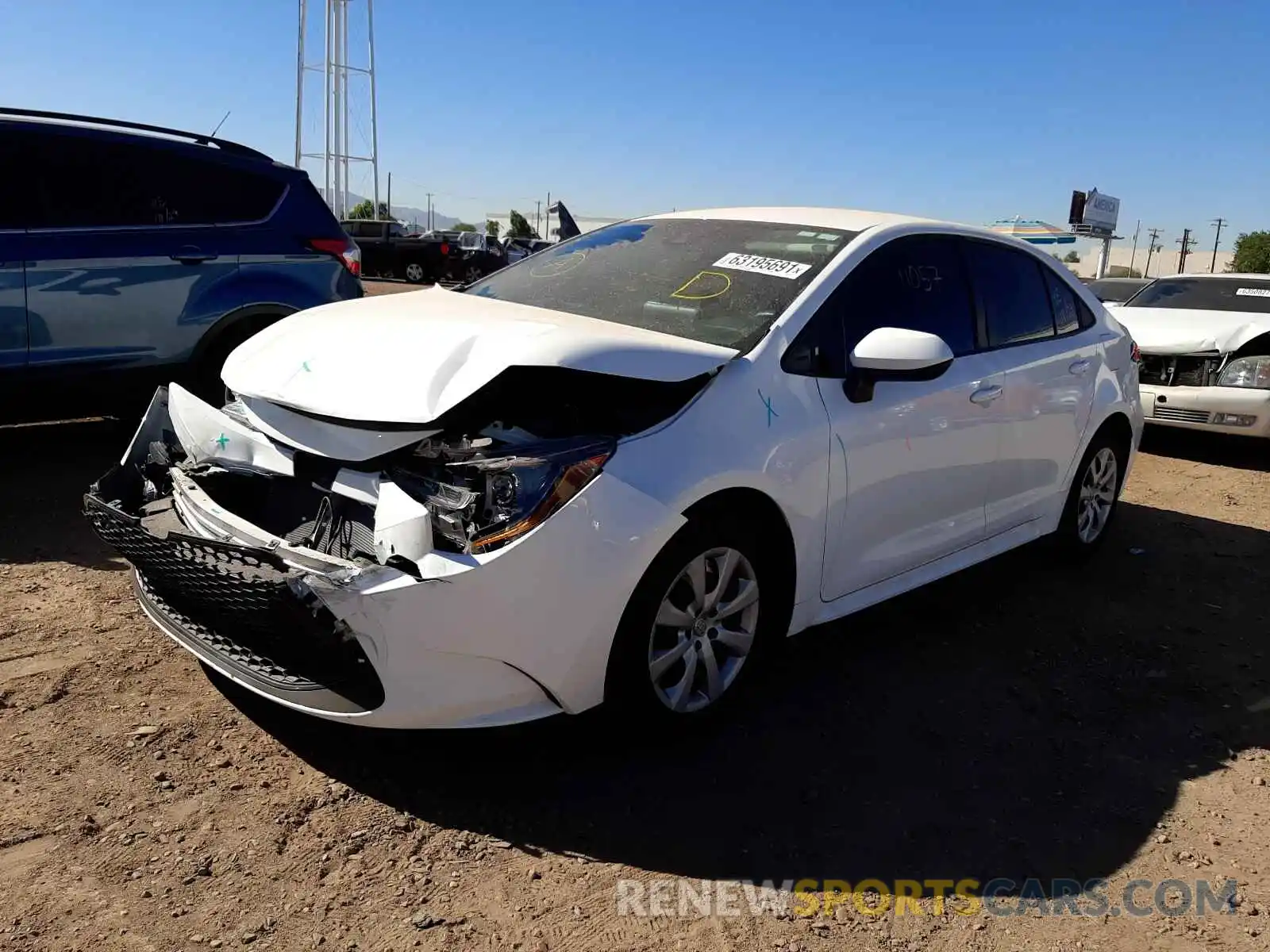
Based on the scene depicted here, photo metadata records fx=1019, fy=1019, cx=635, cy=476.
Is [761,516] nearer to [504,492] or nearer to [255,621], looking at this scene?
[504,492]

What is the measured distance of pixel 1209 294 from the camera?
9398 millimetres

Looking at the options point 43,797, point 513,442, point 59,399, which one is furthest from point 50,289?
point 513,442

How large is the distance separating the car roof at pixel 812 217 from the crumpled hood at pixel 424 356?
1077mm

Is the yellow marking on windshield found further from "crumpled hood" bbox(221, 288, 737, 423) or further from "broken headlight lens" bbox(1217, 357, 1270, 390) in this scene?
"broken headlight lens" bbox(1217, 357, 1270, 390)

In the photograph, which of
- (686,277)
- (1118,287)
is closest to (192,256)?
(686,277)

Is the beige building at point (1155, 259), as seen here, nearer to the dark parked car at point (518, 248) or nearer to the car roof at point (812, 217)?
the dark parked car at point (518, 248)

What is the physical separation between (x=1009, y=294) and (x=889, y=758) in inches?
88.6

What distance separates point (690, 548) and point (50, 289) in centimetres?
413

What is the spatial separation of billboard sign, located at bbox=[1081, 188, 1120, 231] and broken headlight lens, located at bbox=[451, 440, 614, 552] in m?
50.1

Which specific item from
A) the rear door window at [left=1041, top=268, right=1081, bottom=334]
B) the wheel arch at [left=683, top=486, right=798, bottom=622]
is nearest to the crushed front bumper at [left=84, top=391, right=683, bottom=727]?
the wheel arch at [left=683, top=486, right=798, bottom=622]

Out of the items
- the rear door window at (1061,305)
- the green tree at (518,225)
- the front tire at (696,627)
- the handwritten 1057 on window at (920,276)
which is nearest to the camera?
the front tire at (696,627)

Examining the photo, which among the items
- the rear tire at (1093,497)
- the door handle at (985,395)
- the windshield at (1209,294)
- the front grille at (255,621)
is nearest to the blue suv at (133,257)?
the front grille at (255,621)

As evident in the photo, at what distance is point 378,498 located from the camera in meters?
2.73

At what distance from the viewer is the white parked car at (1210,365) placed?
7961 millimetres
